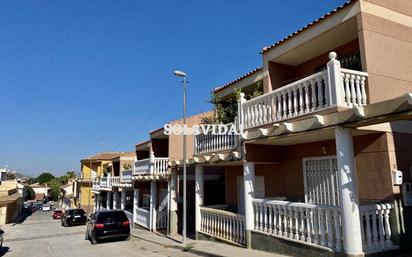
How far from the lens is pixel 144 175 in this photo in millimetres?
21844

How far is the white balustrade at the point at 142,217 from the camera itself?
21.4 metres

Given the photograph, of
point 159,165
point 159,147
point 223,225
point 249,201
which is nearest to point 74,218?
point 159,147

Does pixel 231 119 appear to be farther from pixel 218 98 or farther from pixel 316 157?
pixel 316 157

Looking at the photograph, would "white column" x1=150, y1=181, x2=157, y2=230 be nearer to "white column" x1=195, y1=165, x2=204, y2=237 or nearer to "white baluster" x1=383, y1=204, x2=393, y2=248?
"white column" x1=195, y1=165, x2=204, y2=237

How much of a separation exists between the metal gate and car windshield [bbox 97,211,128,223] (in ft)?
34.9

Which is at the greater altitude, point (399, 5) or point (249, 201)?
point (399, 5)

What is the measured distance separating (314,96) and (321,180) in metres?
3.11

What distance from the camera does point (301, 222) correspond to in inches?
340

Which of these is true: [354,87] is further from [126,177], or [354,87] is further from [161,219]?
[126,177]

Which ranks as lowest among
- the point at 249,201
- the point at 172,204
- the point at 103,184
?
the point at 172,204

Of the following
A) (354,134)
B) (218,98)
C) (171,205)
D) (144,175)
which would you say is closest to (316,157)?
(354,134)

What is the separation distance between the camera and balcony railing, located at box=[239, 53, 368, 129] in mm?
7738

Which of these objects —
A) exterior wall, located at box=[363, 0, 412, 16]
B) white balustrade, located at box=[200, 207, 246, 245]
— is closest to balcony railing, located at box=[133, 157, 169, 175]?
white balustrade, located at box=[200, 207, 246, 245]

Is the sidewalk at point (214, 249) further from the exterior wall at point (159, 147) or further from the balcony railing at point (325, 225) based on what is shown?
the exterior wall at point (159, 147)
